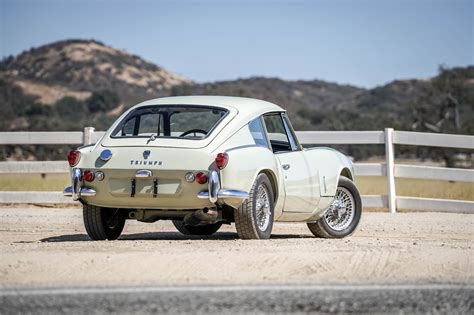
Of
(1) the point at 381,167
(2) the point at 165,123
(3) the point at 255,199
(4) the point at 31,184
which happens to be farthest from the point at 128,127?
(4) the point at 31,184

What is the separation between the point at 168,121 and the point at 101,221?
4.26 feet

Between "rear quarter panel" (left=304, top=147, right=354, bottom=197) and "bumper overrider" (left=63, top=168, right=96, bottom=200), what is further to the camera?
"rear quarter panel" (left=304, top=147, right=354, bottom=197)

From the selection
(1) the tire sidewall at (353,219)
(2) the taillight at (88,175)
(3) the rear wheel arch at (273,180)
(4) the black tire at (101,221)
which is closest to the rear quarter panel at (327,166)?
(1) the tire sidewall at (353,219)

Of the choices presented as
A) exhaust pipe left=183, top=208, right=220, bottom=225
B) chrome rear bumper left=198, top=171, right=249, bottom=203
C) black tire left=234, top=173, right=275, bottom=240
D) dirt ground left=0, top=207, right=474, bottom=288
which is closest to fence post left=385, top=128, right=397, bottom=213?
dirt ground left=0, top=207, right=474, bottom=288

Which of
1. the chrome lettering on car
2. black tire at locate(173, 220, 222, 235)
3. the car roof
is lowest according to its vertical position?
black tire at locate(173, 220, 222, 235)

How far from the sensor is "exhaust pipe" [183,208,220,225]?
1109cm

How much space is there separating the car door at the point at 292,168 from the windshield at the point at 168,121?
754 mm

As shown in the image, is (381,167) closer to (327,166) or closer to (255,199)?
(327,166)

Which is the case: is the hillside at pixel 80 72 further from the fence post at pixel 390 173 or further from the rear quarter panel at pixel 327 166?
the rear quarter panel at pixel 327 166

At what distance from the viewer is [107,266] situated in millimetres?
8734

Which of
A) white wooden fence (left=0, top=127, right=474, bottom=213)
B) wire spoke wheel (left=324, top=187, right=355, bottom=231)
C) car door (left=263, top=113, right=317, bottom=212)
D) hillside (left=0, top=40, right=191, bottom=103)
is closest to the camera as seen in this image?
car door (left=263, top=113, right=317, bottom=212)

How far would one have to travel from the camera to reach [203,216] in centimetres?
1112

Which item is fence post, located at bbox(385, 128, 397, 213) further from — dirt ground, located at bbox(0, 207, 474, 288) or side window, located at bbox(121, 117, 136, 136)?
side window, located at bbox(121, 117, 136, 136)

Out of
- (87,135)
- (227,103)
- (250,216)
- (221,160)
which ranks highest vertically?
(227,103)
